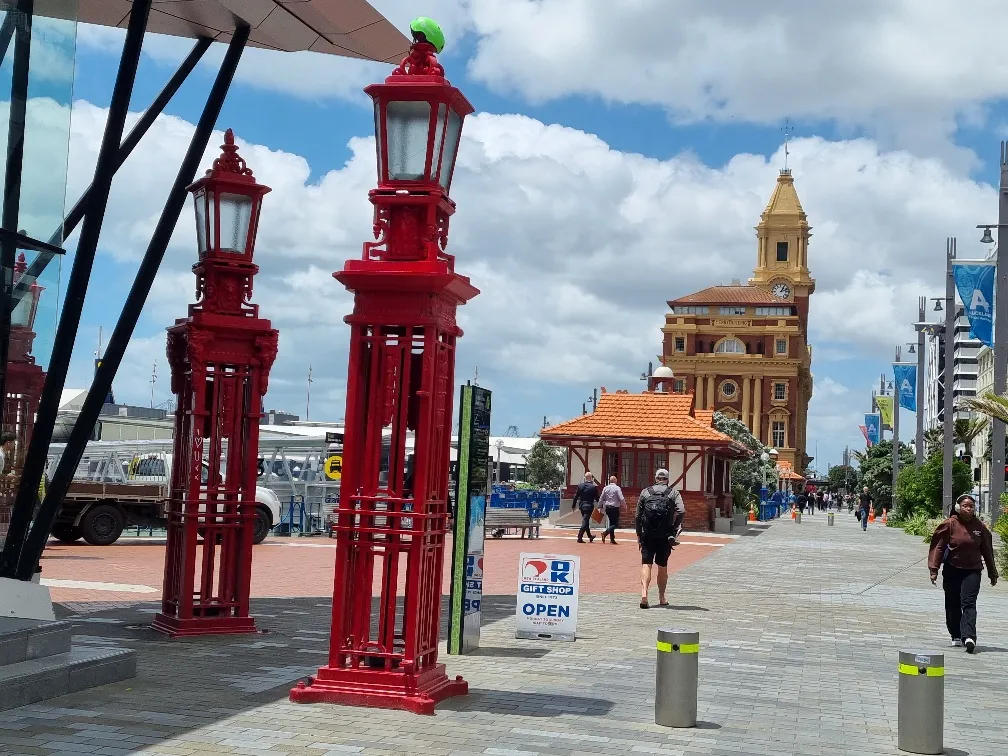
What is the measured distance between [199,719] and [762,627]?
8077 millimetres

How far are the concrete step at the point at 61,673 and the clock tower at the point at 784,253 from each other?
130676mm

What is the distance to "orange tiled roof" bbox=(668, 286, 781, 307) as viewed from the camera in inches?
4680

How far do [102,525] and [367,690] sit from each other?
17.7 meters

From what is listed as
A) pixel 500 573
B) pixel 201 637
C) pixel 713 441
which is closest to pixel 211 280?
pixel 201 637

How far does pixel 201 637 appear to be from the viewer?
1155cm

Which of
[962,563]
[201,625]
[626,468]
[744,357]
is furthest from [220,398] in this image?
[744,357]

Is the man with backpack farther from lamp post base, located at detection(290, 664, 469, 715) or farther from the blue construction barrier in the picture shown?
the blue construction barrier

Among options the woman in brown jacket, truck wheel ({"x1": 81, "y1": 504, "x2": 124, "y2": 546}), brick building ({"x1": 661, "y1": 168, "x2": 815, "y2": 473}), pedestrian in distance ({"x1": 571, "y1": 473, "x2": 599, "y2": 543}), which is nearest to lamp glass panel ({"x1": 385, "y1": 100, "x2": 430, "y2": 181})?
the woman in brown jacket

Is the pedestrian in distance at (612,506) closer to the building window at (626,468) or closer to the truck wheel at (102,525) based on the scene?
the building window at (626,468)

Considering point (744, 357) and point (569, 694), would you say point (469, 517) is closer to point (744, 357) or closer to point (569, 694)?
point (569, 694)

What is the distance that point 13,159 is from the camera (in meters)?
9.33

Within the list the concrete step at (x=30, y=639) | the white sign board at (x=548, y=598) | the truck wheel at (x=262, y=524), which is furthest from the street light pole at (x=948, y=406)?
the concrete step at (x=30, y=639)

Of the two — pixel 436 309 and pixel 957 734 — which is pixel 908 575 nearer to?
pixel 957 734

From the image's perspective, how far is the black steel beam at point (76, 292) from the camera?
992 centimetres
